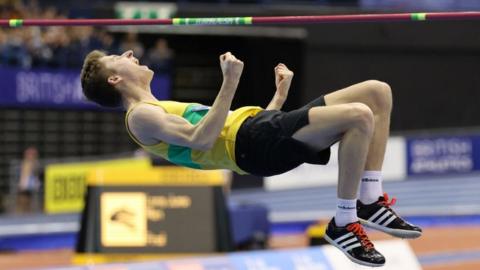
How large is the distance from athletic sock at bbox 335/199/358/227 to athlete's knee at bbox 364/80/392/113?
1.82 ft

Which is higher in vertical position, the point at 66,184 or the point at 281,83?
the point at 281,83

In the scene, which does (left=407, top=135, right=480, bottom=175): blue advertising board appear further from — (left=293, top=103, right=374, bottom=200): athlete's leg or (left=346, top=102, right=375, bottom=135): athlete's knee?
(left=346, top=102, right=375, bottom=135): athlete's knee

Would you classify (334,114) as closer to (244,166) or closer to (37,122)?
(244,166)

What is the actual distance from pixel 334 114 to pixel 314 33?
16502 millimetres

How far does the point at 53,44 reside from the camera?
19453 mm

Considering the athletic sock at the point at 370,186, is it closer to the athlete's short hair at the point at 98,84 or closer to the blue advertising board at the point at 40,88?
the athlete's short hair at the point at 98,84

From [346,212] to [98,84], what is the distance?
5.65 feet

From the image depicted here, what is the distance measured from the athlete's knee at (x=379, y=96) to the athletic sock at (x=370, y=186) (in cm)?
37

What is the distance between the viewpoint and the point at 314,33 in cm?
2177

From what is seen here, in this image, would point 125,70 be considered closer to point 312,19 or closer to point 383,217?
point 312,19

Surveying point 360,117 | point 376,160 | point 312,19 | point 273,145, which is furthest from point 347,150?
point 312,19

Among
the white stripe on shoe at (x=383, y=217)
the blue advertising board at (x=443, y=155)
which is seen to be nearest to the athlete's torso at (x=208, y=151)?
the white stripe on shoe at (x=383, y=217)

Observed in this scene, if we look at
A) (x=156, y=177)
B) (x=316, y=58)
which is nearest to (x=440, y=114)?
(x=316, y=58)

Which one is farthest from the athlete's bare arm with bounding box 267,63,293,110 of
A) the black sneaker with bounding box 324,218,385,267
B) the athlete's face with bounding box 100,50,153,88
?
the black sneaker with bounding box 324,218,385,267
